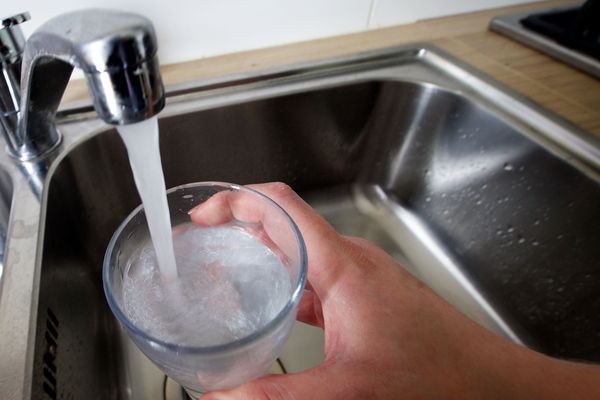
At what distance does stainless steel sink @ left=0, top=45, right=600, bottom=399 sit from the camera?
516 millimetres

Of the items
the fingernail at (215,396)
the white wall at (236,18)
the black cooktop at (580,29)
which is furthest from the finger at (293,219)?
the black cooktop at (580,29)

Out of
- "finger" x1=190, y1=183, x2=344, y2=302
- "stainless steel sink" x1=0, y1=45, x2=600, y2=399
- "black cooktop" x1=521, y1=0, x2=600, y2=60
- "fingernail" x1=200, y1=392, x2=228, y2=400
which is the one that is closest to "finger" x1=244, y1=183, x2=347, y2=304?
"finger" x1=190, y1=183, x2=344, y2=302

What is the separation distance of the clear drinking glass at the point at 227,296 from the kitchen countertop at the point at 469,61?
320mm

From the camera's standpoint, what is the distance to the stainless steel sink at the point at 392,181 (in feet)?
1.69

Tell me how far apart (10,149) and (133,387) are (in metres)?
0.32

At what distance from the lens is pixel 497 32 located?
830 mm

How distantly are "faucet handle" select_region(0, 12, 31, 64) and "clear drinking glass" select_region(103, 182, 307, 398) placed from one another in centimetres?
22

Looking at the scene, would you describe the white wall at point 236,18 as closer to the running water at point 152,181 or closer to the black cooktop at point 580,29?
the black cooktop at point 580,29

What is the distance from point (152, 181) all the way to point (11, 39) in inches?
9.8

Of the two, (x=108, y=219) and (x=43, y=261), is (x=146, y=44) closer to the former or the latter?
(x=43, y=261)

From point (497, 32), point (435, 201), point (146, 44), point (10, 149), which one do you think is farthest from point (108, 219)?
point (497, 32)

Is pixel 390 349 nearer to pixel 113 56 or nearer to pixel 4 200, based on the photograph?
pixel 113 56

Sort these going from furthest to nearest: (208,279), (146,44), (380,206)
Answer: (380,206), (208,279), (146,44)

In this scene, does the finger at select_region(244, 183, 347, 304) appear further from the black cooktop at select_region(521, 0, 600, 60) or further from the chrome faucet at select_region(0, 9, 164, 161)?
the black cooktop at select_region(521, 0, 600, 60)
